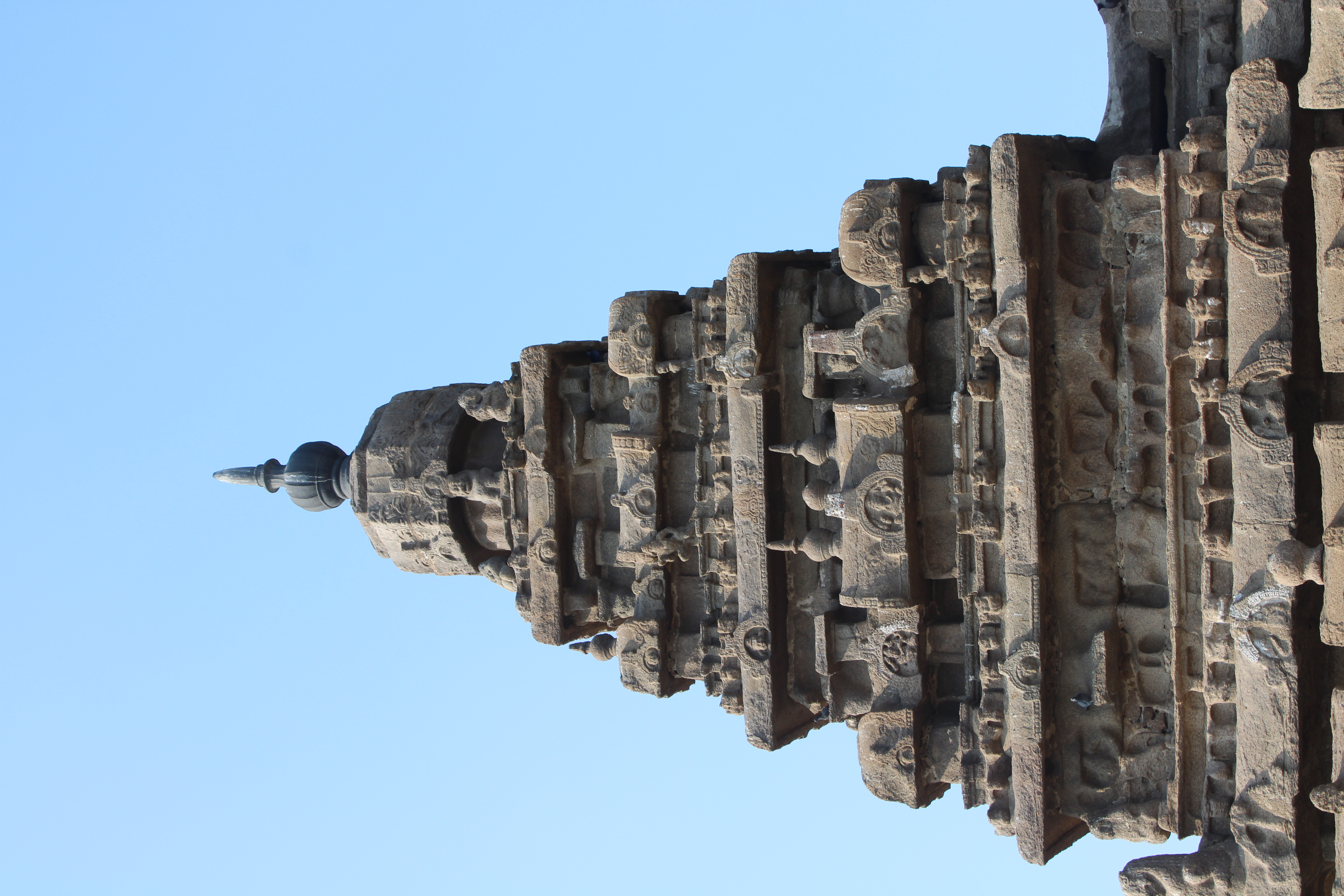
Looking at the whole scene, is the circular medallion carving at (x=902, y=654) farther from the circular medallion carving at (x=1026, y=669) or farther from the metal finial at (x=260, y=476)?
the metal finial at (x=260, y=476)

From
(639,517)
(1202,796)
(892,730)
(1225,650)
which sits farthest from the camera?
(639,517)

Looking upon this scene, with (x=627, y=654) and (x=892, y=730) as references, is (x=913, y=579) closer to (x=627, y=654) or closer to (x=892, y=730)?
(x=892, y=730)

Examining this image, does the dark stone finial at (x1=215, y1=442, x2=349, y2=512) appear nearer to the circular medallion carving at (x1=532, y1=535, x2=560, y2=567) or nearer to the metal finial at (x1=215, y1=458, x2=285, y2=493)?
the metal finial at (x1=215, y1=458, x2=285, y2=493)

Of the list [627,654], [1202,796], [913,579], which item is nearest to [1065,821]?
A: [1202,796]

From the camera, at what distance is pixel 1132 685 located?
364 inches

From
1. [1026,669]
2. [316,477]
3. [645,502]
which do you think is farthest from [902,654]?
[316,477]

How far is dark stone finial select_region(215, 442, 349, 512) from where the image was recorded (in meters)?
13.6

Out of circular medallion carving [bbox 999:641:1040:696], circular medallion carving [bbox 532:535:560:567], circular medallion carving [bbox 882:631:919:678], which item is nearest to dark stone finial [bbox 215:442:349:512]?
circular medallion carving [bbox 532:535:560:567]

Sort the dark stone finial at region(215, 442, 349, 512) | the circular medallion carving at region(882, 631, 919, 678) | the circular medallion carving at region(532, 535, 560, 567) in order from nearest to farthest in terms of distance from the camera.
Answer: the circular medallion carving at region(882, 631, 919, 678) → the circular medallion carving at region(532, 535, 560, 567) → the dark stone finial at region(215, 442, 349, 512)

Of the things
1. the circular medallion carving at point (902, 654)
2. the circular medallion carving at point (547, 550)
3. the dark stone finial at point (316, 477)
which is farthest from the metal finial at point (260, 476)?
the circular medallion carving at point (902, 654)

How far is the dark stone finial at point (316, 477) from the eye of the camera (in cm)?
1360

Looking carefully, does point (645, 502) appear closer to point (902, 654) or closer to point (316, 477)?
point (902, 654)

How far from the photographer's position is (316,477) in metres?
13.6

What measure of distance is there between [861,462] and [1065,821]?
3.30 metres
